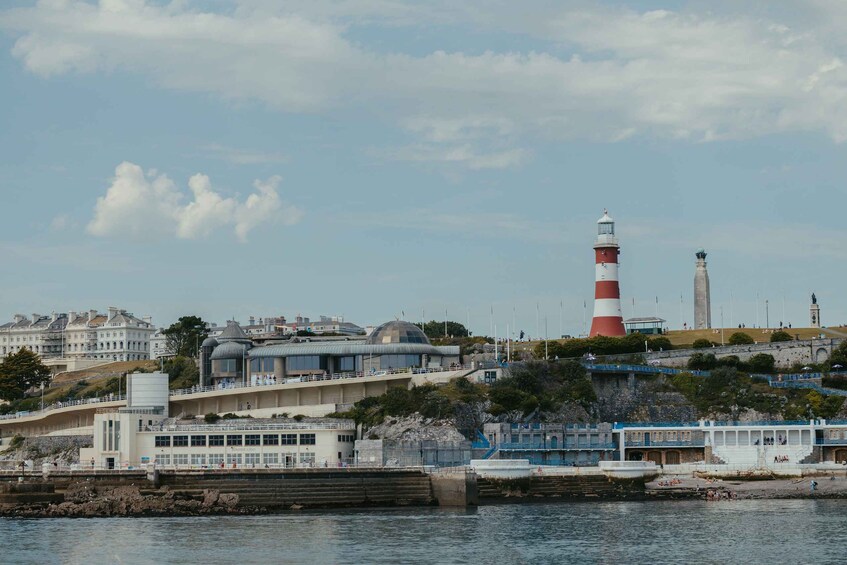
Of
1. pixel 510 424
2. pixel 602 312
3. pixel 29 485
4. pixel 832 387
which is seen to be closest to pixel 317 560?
pixel 29 485

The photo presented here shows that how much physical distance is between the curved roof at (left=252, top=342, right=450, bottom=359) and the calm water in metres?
37.0

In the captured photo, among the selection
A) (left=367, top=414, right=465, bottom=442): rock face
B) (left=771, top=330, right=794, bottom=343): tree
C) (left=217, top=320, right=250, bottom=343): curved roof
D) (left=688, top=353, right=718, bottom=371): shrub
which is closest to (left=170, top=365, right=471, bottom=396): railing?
(left=217, top=320, right=250, bottom=343): curved roof

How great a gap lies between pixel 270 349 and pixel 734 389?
4326 centimetres

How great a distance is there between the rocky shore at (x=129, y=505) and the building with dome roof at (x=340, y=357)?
36.3m

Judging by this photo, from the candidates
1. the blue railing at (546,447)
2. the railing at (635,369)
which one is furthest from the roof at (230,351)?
the blue railing at (546,447)

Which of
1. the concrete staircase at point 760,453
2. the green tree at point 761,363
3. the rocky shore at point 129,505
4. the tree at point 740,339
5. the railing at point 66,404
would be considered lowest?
the rocky shore at point 129,505

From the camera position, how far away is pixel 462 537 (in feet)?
259

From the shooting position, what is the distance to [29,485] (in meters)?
95.8

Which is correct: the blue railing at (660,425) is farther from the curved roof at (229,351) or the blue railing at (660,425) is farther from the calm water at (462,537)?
the curved roof at (229,351)

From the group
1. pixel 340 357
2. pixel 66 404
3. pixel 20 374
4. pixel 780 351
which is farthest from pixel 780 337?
pixel 20 374

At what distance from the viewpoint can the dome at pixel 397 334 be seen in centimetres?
13262

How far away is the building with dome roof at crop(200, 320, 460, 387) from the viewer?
431 feet

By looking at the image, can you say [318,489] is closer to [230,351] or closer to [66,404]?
[230,351]

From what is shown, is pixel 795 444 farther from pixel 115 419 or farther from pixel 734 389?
pixel 115 419
